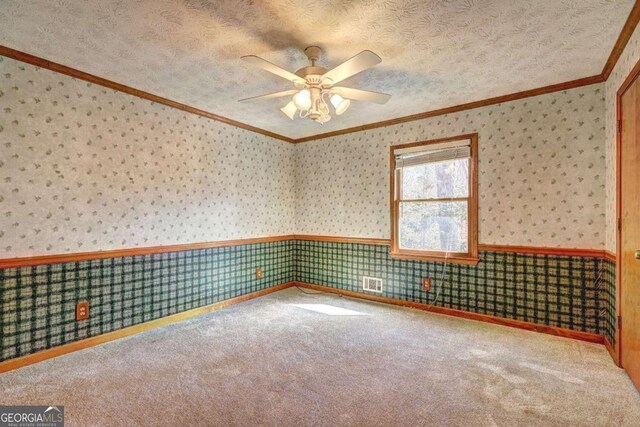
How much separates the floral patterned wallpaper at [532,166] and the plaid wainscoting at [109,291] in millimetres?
2006

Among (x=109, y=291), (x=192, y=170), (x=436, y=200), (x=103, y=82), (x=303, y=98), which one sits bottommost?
(x=109, y=291)

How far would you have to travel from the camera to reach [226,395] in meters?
1.93

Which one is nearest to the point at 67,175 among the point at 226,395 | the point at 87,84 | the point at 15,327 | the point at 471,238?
the point at 87,84

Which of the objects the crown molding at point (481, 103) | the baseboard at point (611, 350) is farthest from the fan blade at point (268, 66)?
the baseboard at point (611, 350)

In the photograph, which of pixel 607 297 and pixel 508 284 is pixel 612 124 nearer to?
pixel 607 297

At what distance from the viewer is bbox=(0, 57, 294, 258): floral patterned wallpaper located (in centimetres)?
231

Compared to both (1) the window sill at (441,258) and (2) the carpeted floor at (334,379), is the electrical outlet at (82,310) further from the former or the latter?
(1) the window sill at (441,258)

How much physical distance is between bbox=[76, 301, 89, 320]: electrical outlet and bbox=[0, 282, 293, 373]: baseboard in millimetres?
198

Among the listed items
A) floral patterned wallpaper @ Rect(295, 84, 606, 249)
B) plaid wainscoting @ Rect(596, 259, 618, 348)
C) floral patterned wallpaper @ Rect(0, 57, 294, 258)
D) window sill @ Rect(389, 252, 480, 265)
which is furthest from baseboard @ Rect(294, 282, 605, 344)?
floral patterned wallpaper @ Rect(0, 57, 294, 258)

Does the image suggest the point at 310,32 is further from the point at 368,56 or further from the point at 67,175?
the point at 67,175

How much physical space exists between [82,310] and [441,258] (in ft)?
11.7

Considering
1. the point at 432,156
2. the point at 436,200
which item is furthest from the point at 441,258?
the point at 432,156

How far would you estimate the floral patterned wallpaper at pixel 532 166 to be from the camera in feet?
9.02

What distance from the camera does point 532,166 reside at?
9.83 ft
